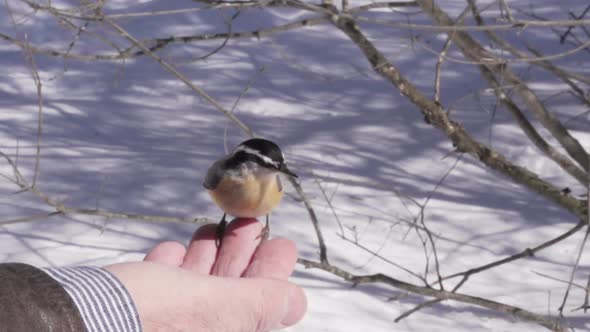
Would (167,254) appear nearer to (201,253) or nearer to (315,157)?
(201,253)

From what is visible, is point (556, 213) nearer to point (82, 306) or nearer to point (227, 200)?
point (227, 200)

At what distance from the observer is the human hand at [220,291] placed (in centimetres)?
232

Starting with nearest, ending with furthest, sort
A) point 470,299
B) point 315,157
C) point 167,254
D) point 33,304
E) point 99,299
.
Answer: point 33,304, point 99,299, point 167,254, point 470,299, point 315,157

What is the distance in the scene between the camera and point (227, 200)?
118 inches

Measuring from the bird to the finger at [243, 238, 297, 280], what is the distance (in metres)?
0.16

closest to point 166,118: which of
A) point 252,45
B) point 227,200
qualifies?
point 252,45

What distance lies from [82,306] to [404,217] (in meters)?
3.36

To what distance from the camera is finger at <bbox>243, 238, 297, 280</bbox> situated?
278 centimetres

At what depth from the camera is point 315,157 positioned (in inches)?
228

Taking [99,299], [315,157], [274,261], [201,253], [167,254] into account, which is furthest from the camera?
[315,157]

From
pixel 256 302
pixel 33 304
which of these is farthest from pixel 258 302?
pixel 33 304

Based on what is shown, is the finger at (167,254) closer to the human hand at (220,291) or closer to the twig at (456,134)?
the human hand at (220,291)

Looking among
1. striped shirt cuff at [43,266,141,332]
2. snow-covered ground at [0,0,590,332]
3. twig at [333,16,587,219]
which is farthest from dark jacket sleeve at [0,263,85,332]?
twig at [333,16,587,219]

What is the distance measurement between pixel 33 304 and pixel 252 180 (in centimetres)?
113
